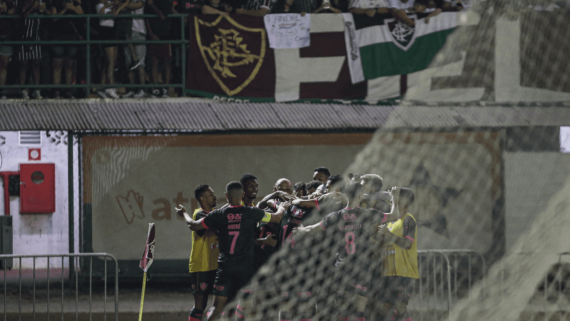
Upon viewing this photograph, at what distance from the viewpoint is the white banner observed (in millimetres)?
10938

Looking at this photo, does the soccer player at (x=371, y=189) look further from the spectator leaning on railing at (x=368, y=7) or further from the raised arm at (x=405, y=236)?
the spectator leaning on railing at (x=368, y=7)

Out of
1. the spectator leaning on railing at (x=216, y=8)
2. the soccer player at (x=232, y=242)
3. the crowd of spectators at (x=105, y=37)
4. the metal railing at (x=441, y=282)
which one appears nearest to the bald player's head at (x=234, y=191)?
the soccer player at (x=232, y=242)

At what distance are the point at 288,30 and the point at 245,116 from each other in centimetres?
176

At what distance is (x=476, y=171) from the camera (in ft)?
35.3

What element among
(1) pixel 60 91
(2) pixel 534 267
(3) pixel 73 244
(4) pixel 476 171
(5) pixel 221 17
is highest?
(5) pixel 221 17

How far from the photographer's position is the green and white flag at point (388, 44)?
11000 millimetres

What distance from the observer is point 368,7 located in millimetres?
11250

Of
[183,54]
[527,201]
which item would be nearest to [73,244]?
[183,54]

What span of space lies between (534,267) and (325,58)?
5097 mm

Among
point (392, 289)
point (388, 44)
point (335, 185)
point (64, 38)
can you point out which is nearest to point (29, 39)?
point (64, 38)

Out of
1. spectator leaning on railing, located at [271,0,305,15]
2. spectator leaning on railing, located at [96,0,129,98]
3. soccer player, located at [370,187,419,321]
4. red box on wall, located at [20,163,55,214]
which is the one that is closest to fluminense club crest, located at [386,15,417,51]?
spectator leaning on railing, located at [271,0,305,15]

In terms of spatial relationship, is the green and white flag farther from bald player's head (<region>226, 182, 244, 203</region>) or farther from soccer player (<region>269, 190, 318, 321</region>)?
bald player's head (<region>226, 182, 244, 203</region>)

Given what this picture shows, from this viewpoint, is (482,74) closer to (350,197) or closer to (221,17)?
(221,17)

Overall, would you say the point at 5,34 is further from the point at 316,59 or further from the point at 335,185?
the point at 335,185
